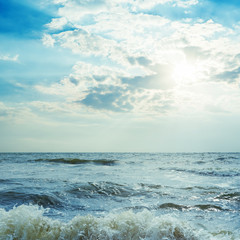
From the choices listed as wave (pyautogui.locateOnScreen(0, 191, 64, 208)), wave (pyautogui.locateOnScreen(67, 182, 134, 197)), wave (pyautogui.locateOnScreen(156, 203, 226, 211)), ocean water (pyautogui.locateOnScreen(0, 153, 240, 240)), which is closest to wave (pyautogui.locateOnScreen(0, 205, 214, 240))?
ocean water (pyautogui.locateOnScreen(0, 153, 240, 240))

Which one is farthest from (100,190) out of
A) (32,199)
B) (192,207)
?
(192,207)

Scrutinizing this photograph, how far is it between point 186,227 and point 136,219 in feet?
3.33

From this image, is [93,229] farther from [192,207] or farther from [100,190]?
[100,190]

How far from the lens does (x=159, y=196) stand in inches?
363

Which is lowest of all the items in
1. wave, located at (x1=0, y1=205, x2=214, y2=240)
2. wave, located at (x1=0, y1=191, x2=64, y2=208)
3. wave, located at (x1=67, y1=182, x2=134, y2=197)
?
wave, located at (x1=67, y1=182, x2=134, y2=197)

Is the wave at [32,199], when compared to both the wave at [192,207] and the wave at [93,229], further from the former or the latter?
the wave at [192,207]

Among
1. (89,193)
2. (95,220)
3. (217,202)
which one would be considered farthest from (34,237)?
(217,202)

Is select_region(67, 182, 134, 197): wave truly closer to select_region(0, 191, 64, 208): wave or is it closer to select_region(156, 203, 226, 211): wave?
select_region(0, 191, 64, 208): wave

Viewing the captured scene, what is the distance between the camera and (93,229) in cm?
465

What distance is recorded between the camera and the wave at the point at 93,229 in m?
4.52

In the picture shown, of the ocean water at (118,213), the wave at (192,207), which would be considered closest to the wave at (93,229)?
the ocean water at (118,213)

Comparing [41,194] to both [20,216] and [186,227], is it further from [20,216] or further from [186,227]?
[186,227]

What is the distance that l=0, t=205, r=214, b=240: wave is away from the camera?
4.52m

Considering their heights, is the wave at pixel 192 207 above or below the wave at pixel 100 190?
above
